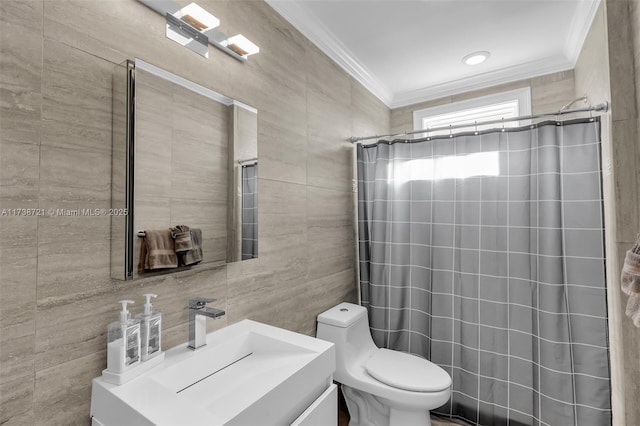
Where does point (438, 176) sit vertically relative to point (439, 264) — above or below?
above

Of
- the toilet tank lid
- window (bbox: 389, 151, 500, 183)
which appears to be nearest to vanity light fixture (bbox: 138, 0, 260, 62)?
window (bbox: 389, 151, 500, 183)

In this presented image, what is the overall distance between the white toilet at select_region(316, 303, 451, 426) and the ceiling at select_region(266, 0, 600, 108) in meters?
1.74

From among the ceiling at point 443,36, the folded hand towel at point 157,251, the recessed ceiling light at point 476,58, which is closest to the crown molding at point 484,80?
the ceiling at point 443,36

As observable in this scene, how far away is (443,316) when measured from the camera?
6.68 feet

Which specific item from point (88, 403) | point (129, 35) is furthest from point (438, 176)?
point (88, 403)

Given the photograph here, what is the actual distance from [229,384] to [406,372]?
1051 mm

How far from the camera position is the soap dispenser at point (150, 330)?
0.99 metres

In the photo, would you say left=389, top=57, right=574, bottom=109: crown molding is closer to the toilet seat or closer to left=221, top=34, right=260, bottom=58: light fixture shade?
left=221, top=34, right=260, bottom=58: light fixture shade

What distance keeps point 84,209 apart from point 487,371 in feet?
7.15

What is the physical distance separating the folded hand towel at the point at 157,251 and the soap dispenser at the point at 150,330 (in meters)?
0.10

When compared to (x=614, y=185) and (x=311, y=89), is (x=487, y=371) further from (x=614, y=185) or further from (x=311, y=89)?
(x=311, y=89)

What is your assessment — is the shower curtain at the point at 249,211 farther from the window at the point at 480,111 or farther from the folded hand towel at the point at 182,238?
the window at the point at 480,111

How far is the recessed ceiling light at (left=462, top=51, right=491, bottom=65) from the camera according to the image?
2.27 m

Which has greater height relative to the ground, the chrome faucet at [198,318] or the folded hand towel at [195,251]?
the folded hand towel at [195,251]
